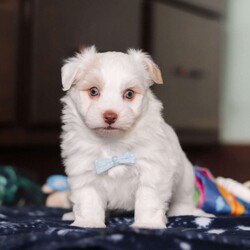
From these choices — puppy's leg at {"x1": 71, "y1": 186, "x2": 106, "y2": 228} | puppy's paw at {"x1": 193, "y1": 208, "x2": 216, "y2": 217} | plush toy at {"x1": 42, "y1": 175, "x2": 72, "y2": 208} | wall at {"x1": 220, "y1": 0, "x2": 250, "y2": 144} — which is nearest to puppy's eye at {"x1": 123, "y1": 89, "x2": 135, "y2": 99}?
puppy's leg at {"x1": 71, "y1": 186, "x2": 106, "y2": 228}

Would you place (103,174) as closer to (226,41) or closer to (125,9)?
(125,9)

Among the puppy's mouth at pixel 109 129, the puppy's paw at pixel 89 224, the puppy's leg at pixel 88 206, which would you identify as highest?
the puppy's mouth at pixel 109 129

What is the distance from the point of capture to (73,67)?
1443 millimetres

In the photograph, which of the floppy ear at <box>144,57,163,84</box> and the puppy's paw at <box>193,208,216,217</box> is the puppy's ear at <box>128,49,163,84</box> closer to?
the floppy ear at <box>144,57,163,84</box>

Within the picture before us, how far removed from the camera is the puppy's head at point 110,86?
1.34m

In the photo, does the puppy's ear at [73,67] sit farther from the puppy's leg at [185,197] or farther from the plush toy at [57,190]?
the plush toy at [57,190]

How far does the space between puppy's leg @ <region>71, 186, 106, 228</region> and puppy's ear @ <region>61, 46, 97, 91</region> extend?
248 millimetres

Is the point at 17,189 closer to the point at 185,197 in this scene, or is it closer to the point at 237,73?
the point at 185,197

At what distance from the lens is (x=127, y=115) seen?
4.40 ft

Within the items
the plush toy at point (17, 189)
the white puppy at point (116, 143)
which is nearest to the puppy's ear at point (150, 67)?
the white puppy at point (116, 143)

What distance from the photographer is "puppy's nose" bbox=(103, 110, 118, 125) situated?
52.0 inches

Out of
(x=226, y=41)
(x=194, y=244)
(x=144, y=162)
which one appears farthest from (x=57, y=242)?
(x=226, y=41)

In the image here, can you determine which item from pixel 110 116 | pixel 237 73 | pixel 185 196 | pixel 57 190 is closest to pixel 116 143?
pixel 110 116

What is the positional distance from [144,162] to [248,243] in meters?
0.40
